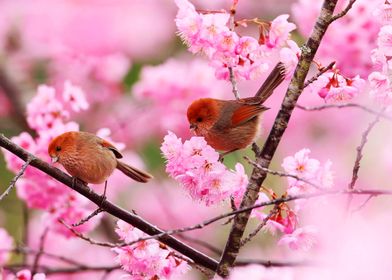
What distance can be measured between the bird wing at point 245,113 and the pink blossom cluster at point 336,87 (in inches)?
30.9

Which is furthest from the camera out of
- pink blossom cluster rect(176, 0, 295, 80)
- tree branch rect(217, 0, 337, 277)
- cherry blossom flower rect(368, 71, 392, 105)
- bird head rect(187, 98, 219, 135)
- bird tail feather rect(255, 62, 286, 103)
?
bird head rect(187, 98, 219, 135)

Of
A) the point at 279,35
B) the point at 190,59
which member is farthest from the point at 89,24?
the point at 279,35

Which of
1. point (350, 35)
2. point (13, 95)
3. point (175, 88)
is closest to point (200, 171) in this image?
point (350, 35)

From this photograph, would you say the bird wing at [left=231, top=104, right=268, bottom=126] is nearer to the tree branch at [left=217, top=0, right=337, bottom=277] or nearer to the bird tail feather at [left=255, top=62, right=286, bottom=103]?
the bird tail feather at [left=255, top=62, right=286, bottom=103]

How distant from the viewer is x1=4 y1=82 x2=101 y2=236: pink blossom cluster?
3.90 m

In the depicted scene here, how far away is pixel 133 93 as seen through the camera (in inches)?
245

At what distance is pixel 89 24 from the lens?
6500 mm

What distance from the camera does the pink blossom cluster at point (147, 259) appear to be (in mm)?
2688

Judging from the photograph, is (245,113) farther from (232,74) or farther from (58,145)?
(58,145)

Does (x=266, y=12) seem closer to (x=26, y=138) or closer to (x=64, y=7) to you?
(x=64, y=7)

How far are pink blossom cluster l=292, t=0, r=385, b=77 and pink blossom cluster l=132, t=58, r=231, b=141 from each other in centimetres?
125

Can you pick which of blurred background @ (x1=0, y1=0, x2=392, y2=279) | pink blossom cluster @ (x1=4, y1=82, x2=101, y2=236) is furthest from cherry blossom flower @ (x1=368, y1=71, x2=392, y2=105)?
blurred background @ (x1=0, y1=0, x2=392, y2=279)

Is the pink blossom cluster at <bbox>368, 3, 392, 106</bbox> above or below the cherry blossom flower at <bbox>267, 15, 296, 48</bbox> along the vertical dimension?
below

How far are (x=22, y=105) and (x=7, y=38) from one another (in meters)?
0.97
